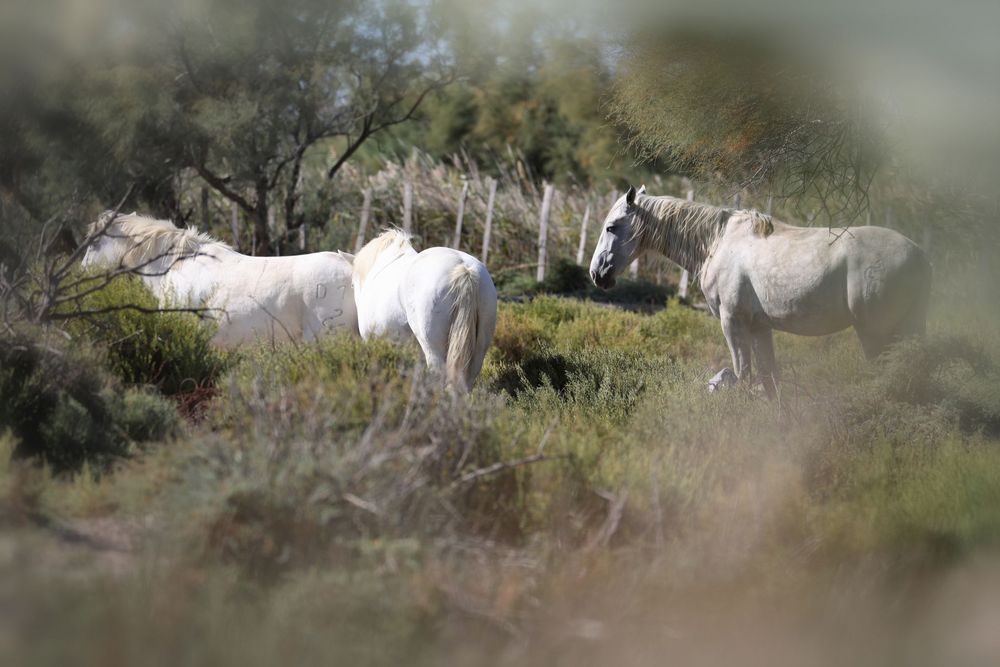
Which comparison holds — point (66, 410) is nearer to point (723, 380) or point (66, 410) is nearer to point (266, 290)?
point (266, 290)

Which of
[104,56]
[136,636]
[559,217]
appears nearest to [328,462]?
[136,636]

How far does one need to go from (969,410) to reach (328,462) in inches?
197

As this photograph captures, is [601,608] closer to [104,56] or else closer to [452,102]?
[104,56]

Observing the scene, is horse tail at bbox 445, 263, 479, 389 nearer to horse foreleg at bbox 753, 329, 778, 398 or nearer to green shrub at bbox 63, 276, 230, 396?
green shrub at bbox 63, 276, 230, 396

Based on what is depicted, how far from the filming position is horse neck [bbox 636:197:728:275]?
8.81m

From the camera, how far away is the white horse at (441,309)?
7379mm

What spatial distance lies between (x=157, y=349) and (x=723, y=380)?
443cm

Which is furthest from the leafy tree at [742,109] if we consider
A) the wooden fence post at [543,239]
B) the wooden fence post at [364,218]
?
the wooden fence post at [364,218]

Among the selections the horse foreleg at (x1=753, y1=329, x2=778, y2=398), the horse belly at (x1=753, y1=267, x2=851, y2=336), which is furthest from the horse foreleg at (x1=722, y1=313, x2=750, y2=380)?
the horse belly at (x1=753, y1=267, x2=851, y2=336)

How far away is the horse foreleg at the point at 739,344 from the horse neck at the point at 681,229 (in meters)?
0.72

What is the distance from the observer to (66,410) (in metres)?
5.41

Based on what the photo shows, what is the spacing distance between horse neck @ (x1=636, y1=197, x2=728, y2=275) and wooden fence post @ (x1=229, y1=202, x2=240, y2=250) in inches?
363

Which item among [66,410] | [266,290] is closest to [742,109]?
[266,290]

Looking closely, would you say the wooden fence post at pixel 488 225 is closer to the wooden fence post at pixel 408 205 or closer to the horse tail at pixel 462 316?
the wooden fence post at pixel 408 205
